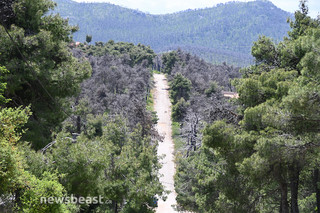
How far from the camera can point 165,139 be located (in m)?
38.0

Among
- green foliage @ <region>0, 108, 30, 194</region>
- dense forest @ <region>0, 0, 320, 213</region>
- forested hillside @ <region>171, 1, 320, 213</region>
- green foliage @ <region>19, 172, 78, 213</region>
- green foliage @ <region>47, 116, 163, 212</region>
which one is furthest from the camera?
forested hillside @ <region>171, 1, 320, 213</region>

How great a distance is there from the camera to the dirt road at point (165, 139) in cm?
2325

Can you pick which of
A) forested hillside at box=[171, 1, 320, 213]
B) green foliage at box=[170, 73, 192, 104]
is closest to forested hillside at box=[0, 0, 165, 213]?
forested hillside at box=[171, 1, 320, 213]

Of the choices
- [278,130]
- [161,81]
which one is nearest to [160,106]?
[161,81]

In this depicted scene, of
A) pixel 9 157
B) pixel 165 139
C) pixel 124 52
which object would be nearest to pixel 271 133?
pixel 9 157

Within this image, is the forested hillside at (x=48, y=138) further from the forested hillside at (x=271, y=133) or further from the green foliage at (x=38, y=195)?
the forested hillside at (x=271, y=133)

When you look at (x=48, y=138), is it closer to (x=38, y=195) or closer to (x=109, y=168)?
(x=109, y=168)

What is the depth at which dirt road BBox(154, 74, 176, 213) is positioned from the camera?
915 inches

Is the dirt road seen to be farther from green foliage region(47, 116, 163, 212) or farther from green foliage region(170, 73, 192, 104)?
green foliage region(170, 73, 192, 104)

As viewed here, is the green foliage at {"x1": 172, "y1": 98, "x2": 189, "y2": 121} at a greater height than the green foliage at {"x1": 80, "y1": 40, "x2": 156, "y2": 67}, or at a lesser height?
lesser

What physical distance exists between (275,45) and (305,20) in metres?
1.44

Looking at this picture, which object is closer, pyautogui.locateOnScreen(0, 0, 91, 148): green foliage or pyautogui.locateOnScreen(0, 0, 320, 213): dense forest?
pyautogui.locateOnScreen(0, 0, 320, 213): dense forest

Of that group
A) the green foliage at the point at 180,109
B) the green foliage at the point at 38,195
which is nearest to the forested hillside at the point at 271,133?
the green foliage at the point at 38,195

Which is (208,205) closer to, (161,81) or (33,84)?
(33,84)
